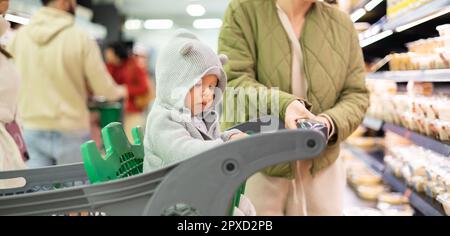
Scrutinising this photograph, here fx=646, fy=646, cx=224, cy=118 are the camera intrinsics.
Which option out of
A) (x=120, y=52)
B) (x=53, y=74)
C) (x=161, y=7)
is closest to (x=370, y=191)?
(x=53, y=74)

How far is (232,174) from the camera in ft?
4.02

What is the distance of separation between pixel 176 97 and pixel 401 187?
238cm

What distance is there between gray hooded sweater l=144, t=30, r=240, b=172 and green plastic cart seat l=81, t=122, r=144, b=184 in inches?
4.0

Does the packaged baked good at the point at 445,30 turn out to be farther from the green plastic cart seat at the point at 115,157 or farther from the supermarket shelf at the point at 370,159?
the supermarket shelf at the point at 370,159

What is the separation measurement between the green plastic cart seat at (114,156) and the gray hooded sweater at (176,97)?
103 mm

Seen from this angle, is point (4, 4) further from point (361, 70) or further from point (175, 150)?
point (361, 70)

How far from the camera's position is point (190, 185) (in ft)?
4.08

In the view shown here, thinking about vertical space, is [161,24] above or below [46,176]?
below

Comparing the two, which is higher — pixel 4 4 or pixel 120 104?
pixel 4 4

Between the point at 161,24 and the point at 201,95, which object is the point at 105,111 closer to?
the point at 201,95

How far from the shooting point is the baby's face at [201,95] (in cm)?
154

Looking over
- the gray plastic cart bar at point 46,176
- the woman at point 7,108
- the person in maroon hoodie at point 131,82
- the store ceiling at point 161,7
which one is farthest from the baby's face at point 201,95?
the store ceiling at point 161,7
